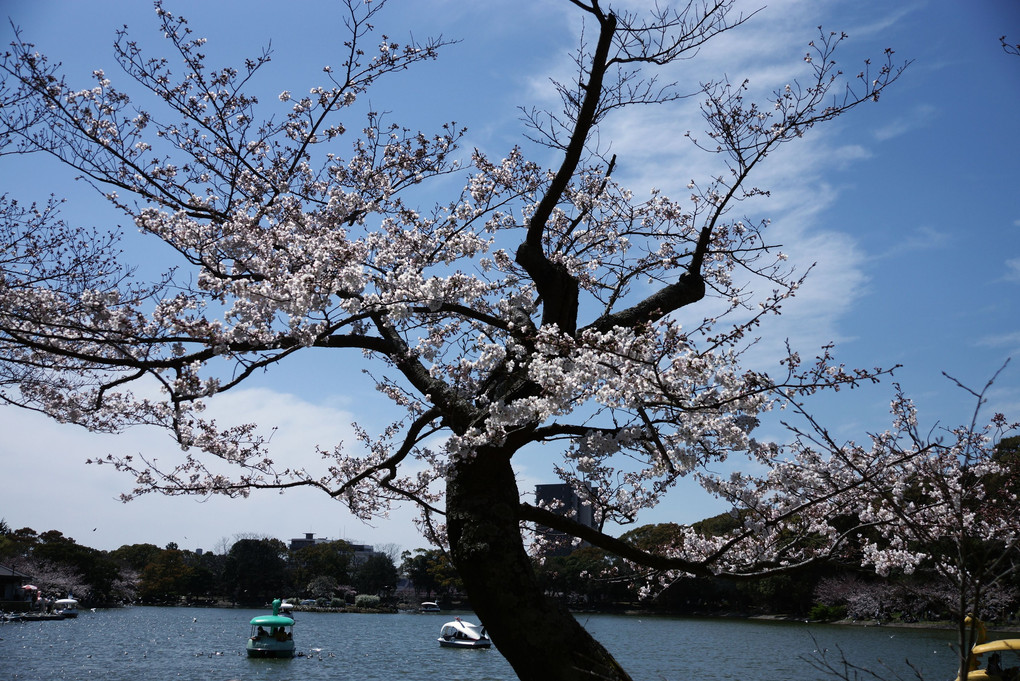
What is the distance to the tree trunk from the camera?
3947 millimetres

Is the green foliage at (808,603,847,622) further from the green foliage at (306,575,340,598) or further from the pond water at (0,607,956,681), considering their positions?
the green foliage at (306,575,340,598)

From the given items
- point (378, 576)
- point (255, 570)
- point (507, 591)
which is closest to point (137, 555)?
point (255, 570)

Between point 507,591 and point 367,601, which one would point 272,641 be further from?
point 367,601

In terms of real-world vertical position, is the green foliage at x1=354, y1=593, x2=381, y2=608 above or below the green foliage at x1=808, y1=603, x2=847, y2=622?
below

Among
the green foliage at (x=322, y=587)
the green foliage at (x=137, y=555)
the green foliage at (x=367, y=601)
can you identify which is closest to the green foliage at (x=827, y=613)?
the green foliage at (x=367, y=601)

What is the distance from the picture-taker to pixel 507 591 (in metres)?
4.07

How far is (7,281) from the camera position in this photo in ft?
20.6

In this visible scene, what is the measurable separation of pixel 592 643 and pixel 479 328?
114 inches

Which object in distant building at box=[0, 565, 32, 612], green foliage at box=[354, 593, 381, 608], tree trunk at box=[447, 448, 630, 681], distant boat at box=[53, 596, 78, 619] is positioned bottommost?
green foliage at box=[354, 593, 381, 608]

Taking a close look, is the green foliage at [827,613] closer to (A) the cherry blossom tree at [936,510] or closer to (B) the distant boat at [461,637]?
(B) the distant boat at [461,637]

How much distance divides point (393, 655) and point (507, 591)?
30.5 metres

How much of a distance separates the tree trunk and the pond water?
42.2 ft

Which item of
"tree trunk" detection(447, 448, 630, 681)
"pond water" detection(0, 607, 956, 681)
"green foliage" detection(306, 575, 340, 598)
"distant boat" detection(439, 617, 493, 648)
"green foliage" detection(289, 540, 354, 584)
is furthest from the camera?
"green foliage" detection(289, 540, 354, 584)

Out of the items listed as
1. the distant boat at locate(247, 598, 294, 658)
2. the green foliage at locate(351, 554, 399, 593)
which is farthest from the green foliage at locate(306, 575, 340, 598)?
the distant boat at locate(247, 598, 294, 658)
